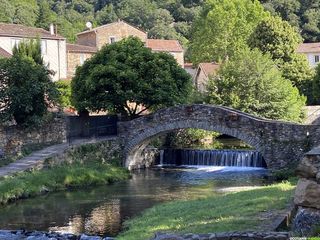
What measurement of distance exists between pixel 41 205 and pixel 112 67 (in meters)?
12.7

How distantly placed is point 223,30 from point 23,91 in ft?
128

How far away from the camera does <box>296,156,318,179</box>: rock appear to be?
1287cm

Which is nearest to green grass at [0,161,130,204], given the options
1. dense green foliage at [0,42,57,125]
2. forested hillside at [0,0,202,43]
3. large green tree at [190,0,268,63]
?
dense green foliage at [0,42,57,125]

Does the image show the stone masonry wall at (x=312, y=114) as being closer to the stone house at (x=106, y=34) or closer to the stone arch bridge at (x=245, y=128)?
the stone arch bridge at (x=245, y=128)

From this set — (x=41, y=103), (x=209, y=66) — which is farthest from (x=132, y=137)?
(x=209, y=66)

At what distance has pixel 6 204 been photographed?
27922 millimetres

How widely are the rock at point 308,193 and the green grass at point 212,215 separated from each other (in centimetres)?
248

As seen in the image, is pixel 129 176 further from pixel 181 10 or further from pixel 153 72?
pixel 181 10

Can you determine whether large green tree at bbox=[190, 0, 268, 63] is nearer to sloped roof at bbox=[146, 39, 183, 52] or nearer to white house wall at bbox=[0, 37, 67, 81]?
sloped roof at bbox=[146, 39, 183, 52]

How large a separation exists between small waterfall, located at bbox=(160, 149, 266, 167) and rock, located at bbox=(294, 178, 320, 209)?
24563 mm

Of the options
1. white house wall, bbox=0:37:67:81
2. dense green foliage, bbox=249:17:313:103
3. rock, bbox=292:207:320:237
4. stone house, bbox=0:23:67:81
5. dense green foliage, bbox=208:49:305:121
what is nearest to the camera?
rock, bbox=292:207:320:237

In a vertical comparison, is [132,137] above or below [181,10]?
below

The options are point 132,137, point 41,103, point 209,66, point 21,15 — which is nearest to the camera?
point 41,103

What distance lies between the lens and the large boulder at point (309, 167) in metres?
12.8
